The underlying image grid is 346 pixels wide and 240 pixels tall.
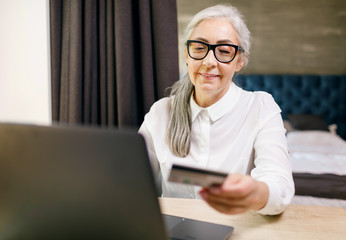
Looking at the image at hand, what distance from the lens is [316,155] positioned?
2580mm

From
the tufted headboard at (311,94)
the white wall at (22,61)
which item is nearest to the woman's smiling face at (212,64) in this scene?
the white wall at (22,61)

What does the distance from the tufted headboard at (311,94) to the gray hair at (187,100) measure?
7.26 ft

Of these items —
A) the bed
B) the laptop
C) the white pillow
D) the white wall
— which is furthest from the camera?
the white pillow

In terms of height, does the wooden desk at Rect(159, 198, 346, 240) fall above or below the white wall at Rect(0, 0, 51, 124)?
below

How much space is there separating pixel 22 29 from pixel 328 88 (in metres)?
3.09

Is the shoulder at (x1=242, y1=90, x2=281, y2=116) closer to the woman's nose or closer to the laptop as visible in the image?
the woman's nose

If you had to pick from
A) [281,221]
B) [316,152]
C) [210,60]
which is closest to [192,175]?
[281,221]

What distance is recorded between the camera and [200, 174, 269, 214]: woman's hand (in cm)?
54

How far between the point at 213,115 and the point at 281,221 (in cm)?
53

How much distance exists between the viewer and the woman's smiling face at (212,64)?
3.94ft

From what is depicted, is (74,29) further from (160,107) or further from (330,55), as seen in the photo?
(330,55)

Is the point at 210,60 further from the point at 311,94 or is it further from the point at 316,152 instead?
the point at 311,94

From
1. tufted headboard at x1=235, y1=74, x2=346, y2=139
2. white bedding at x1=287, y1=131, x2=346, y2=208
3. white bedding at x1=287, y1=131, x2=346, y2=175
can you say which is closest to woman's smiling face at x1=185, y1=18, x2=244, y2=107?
white bedding at x1=287, y1=131, x2=346, y2=208

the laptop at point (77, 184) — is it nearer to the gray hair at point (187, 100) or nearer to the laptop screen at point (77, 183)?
the laptop screen at point (77, 183)
